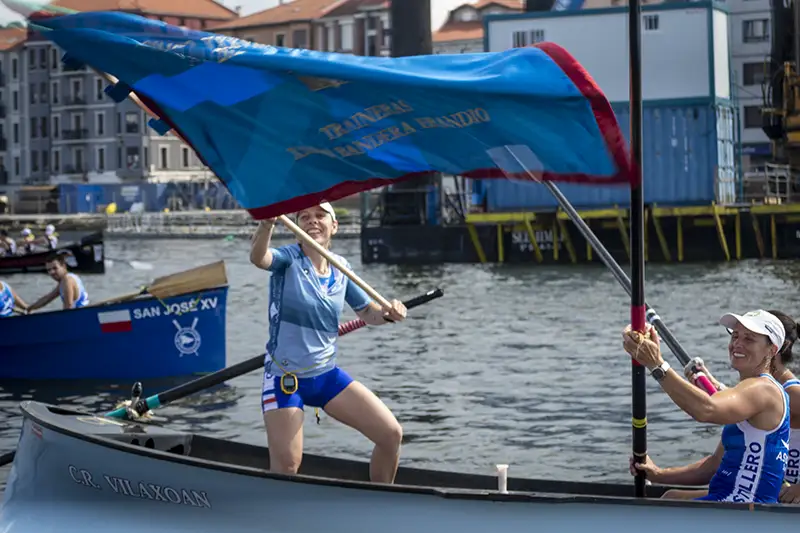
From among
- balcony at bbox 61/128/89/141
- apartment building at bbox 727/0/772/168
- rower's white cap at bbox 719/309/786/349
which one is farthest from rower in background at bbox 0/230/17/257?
balcony at bbox 61/128/89/141

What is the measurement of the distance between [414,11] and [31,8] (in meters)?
51.0

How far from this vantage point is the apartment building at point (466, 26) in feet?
349

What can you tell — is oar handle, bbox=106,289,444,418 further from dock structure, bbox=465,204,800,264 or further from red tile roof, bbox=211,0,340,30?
red tile roof, bbox=211,0,340,30

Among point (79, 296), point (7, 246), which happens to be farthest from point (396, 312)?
point (7, 246)

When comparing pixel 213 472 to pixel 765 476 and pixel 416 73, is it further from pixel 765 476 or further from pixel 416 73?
pixel 765 476

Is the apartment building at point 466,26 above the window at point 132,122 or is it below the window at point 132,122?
above

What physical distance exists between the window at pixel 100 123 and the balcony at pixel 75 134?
0.98 m

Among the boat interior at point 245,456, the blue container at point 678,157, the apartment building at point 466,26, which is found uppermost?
the apartment building at point 466,26

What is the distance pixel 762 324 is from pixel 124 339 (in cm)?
1425

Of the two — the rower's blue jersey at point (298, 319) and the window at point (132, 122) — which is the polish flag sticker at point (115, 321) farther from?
the window at point (132, 122)

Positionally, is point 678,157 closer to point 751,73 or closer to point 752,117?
point 752,117

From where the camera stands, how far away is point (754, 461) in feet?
25.2

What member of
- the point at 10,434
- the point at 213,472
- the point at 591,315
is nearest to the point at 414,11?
the point at 591,315

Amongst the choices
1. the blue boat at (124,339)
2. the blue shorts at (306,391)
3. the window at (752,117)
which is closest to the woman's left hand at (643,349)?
the blue shorts at (306,391)
